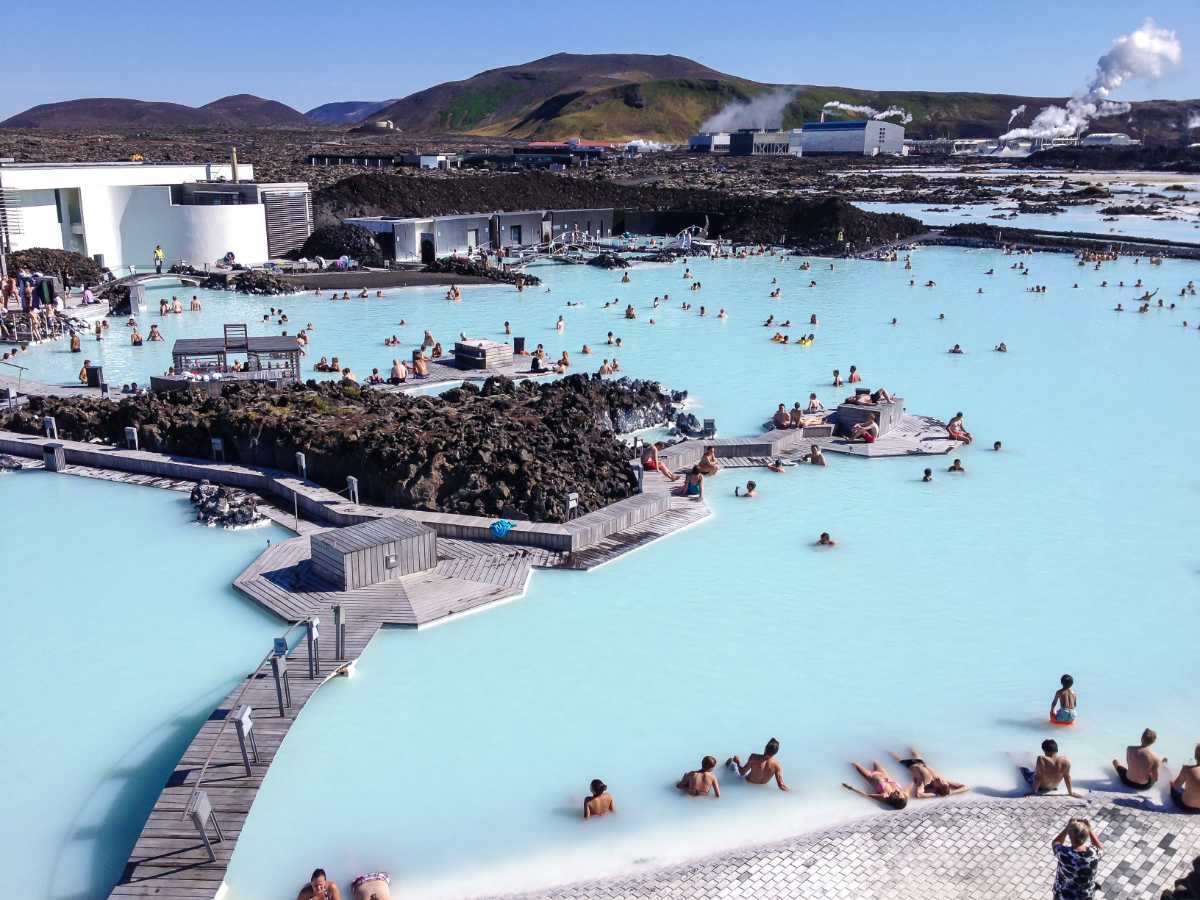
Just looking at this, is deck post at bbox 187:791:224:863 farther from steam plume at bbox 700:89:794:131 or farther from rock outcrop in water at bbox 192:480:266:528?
steam plume at bbox 700:89:794:131

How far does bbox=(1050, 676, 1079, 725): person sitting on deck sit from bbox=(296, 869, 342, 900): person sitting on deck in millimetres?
6703

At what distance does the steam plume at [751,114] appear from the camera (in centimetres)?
17288

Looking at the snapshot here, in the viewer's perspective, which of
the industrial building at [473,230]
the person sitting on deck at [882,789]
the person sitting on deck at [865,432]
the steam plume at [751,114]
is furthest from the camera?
the steam plume at [751,114]

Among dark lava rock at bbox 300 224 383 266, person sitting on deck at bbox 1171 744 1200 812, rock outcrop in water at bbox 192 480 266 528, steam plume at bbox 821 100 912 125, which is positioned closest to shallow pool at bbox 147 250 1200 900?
person sitting on deck at bbox 1171 744 1200 812

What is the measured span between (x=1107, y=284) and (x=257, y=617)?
3673cm

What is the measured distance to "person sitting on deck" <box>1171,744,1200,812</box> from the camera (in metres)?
7.81

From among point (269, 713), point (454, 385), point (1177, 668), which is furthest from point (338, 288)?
point (1177, 668)

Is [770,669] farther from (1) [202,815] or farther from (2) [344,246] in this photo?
(2) [344,246]

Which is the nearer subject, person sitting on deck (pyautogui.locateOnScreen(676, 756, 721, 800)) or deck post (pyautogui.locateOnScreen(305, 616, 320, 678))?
person sitting on deck (pyautogui.locateOnScreen(676, 756, 721, 800))

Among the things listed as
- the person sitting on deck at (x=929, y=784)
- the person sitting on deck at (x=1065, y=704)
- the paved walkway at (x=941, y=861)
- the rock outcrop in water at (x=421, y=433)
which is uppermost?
the rock outcrop in water at (x=421, y=433)

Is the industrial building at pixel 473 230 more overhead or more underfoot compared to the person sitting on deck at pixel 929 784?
more overhead

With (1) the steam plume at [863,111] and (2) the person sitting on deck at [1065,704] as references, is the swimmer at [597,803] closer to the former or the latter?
(2) the person sitting on deck at [1065,704]

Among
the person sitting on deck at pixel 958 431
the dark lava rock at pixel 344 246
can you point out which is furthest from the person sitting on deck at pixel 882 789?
the dark lava rock at pixel 344 246

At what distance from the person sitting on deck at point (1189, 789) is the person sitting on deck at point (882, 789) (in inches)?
86.0
